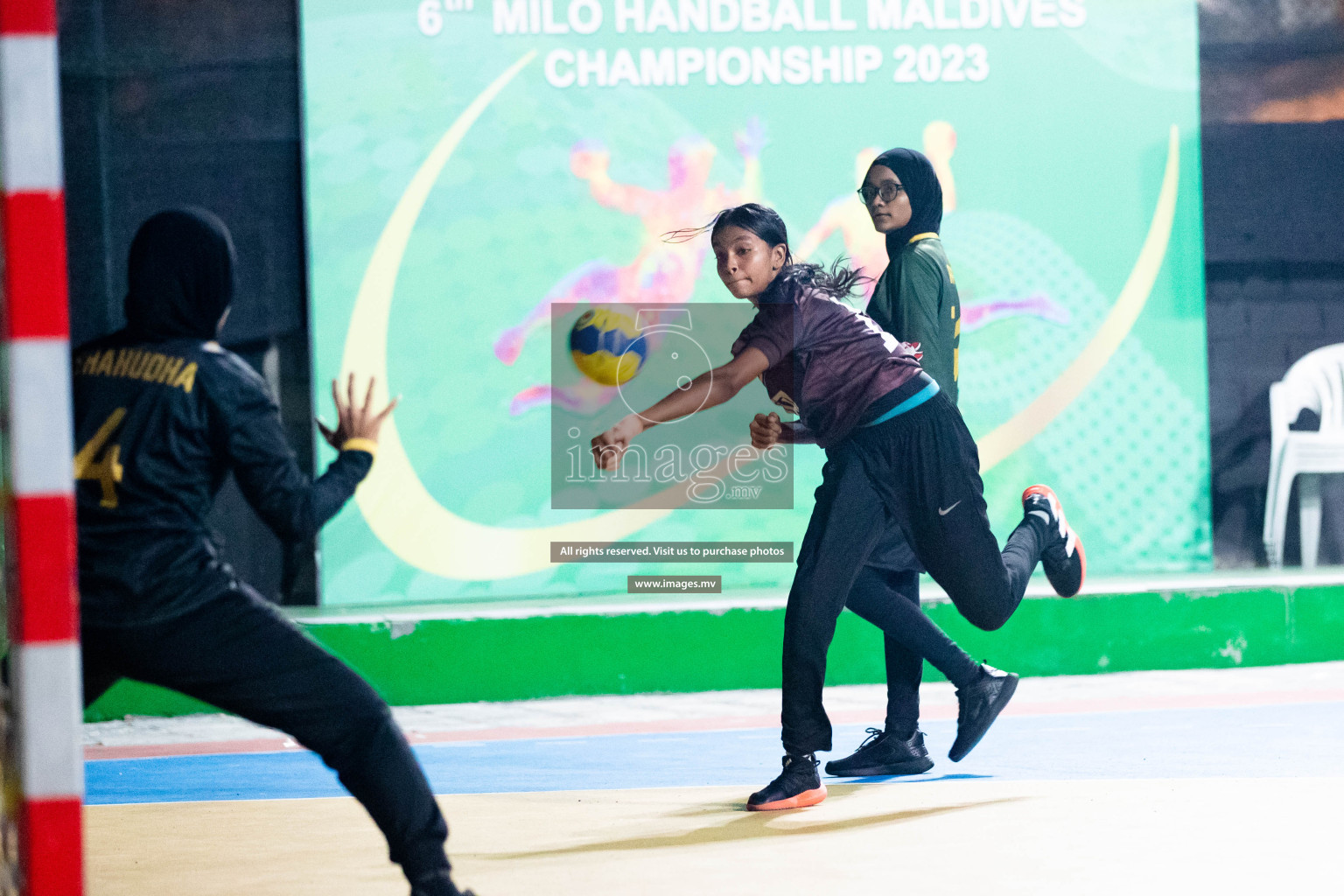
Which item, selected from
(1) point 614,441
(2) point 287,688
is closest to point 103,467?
(2) point 287,688

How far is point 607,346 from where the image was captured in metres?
7.93

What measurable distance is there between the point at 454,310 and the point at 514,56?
1.32 meters

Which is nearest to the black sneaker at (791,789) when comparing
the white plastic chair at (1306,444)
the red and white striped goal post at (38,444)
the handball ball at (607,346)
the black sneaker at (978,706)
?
the black sneaker at (978,706)

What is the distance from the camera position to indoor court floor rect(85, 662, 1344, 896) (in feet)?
12.1

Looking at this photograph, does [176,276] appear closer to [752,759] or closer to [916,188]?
[916,188]

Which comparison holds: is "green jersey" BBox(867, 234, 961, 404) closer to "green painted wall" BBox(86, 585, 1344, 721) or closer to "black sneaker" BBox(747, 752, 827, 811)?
"black sneaker" BBox(747, 752, 827, 811)

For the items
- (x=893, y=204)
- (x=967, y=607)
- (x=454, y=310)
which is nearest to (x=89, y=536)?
(x=967, y=607)

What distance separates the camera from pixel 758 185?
8039 mm

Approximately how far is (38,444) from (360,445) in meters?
1.00

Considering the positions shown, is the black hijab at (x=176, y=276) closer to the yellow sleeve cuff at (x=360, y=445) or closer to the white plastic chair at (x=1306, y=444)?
the yellow sleeve cuff at (x=360, y=445)

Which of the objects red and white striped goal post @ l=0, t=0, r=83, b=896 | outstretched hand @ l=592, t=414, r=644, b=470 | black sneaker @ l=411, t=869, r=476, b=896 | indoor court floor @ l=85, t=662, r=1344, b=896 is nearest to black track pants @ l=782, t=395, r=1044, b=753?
indoor court floor @ l=85, t=662, r=1344, b=896

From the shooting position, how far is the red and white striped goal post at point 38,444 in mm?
2195

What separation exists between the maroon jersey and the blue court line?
122cm

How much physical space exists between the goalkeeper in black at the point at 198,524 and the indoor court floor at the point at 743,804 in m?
0.72
